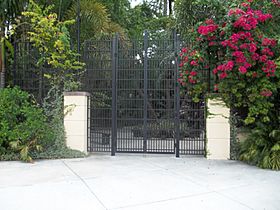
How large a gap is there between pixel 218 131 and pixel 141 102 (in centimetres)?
197

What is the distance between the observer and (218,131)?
6.07 m

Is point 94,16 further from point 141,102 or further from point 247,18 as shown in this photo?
point 247,18

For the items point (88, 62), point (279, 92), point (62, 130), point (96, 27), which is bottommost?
point (62, 130)

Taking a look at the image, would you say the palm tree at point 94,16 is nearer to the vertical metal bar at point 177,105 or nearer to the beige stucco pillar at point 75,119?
the beige stucco pillar at point 75,119

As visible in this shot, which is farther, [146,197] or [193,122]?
[193,122]

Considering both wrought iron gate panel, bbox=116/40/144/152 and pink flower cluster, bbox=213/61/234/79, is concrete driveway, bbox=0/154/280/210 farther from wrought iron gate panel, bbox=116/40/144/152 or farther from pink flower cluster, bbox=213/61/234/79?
pink flower cluster, bbox=213/61/234/79

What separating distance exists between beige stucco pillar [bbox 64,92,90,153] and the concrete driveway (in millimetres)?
708

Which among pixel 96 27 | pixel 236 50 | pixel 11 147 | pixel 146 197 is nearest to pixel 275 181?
pixel 146 197

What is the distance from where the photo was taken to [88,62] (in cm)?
672

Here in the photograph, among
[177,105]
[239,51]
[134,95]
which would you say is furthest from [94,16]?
[239,51]

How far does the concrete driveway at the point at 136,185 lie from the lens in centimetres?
318

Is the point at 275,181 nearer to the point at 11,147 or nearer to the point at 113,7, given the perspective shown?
the point at 11,147

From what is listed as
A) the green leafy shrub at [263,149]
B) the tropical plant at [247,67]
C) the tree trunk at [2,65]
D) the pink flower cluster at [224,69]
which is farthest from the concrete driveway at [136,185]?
the tree trunk at [2,65]

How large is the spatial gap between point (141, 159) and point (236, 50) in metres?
3.17
